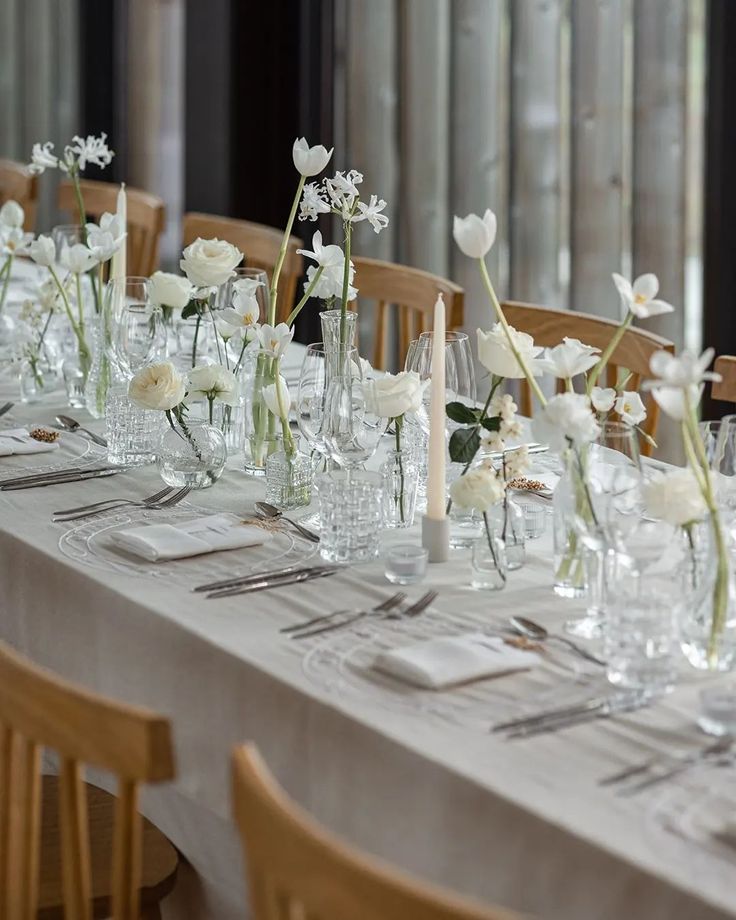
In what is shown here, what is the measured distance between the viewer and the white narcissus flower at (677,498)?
152 cm

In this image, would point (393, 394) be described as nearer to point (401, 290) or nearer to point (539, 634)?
point (539, 634)

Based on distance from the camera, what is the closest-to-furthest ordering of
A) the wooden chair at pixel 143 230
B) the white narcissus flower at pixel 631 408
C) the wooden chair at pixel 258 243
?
1. the white narcissus flower at pixel 631 408
2. the wooden chair at pixel 258 243
3. the wooden chair at pixel 143 230

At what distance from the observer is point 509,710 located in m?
1.42

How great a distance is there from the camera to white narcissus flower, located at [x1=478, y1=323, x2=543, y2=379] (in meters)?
1.74

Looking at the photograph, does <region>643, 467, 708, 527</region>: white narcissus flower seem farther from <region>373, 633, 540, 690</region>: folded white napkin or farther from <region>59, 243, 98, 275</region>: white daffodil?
<region>59, 243, 98, 275</region>: white daffodil

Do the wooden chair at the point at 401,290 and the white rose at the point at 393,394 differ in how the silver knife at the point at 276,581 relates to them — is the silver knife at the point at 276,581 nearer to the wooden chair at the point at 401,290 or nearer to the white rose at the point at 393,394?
the white rose at the point at 393,394

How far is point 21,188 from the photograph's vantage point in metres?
4.60

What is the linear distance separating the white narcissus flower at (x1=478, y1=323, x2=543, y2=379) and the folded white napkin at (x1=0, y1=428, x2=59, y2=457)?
2.75 feet

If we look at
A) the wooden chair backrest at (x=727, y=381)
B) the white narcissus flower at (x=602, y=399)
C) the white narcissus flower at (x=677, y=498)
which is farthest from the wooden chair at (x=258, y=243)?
the white narcissus flower at (x=677, y=498)

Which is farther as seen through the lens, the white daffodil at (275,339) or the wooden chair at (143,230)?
the wooden chair at (143,230)

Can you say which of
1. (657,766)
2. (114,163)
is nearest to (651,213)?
(657,766)

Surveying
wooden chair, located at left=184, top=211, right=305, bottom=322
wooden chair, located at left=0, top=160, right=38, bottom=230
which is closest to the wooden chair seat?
wooden chair, located at left=184, top=211, right=305, bottom=322

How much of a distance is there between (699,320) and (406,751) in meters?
2.49

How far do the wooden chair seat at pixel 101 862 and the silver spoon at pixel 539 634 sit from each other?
45 cm
